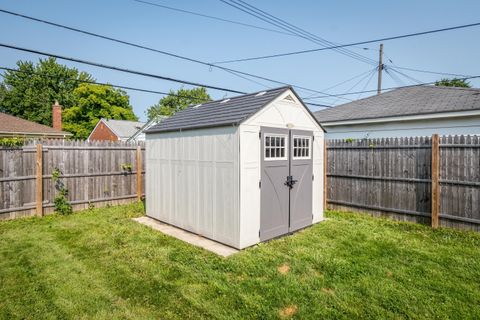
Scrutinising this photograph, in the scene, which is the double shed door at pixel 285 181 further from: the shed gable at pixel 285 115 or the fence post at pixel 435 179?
the fence post at pixel 435 179

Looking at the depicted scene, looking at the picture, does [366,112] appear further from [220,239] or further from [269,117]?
[220,239]

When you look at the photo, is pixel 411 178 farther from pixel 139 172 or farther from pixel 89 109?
pixel 89 109

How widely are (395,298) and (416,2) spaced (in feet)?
32.5

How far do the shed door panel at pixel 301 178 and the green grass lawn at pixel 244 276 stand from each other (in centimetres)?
43

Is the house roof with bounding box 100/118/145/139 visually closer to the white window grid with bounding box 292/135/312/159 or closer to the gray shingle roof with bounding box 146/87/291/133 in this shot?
the gray shingle roof with bounding box 146/87/291/133

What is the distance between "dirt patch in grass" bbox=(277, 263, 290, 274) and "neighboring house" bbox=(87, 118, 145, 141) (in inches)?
1009

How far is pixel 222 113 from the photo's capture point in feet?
19.3

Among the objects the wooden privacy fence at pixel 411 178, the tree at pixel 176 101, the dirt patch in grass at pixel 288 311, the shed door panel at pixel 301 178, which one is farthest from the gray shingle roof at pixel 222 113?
the tree at pixel 176 101

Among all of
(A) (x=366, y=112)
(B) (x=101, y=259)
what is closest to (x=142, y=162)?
(B) (x=101, y=259)

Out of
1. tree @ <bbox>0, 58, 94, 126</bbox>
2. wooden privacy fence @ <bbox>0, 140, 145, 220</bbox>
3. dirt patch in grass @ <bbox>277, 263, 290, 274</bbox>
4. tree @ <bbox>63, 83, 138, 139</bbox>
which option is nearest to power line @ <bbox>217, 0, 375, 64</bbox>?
wooden privacy fence @ <bbox>0, 140, 145, 220</bbox>

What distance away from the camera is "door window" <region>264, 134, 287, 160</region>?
217 inches

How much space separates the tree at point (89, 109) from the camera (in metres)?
32.1

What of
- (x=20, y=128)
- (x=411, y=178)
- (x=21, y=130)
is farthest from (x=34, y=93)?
(x=411, y=178)

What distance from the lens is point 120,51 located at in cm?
1012
